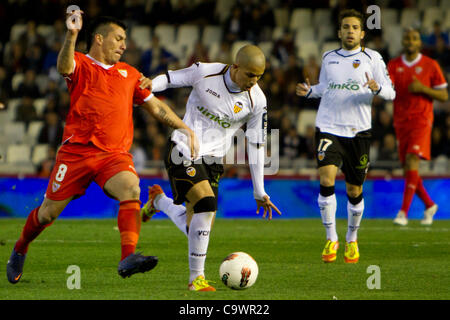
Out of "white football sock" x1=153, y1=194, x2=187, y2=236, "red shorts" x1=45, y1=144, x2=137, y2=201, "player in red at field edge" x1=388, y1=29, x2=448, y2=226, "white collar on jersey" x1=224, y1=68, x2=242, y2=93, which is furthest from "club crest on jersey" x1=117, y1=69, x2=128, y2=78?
"player in red at field edge" x1=388, y1=29, x2=448, y2=226

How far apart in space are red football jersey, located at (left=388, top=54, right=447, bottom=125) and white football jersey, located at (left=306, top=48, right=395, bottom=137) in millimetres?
3893

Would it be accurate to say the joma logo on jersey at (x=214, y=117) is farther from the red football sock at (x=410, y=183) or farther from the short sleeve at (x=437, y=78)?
the short sleeve at (x=437, y=78)

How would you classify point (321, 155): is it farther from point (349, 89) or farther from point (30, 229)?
point (30, 229)

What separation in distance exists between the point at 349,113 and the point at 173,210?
242cm

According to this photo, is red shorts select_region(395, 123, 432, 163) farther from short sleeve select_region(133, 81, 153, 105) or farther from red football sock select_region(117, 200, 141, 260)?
red football sock select_region(117, 200, 141, 260)

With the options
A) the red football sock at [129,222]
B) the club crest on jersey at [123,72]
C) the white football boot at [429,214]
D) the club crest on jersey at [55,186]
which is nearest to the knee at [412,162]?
the white football boot at [429,214]

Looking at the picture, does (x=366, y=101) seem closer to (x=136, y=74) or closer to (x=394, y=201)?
(x=136, y=74)

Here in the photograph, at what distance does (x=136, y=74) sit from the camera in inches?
284

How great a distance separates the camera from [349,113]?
959 cm

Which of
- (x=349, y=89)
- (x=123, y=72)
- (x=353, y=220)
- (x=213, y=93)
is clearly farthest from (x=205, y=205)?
(x=349, y=89)

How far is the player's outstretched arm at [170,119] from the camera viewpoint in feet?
22.5

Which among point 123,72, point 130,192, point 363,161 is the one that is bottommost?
point 363,161

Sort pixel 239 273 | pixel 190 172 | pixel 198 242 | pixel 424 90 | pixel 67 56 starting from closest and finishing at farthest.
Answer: pixel 67 56 → pixel 239 273 → pixel 198 242 → pixel 190 172 → pixel 424 90

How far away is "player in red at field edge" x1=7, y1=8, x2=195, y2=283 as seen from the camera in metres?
6.84
